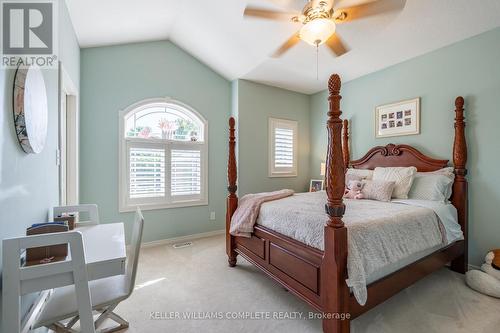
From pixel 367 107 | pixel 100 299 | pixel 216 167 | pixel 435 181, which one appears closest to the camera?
pixel 100 299

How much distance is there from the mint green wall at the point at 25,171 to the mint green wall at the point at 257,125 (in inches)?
101

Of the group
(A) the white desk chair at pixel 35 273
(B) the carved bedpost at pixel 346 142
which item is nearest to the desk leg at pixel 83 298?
(A) the white desk chair at pixel 35 273

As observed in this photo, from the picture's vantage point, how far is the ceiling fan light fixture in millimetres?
1871

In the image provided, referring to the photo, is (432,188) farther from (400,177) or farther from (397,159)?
(397,159)

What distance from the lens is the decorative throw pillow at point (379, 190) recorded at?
284cm

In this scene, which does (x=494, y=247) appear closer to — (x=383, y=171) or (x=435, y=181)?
(x=435, y=181)

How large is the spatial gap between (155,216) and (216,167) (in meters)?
1.32

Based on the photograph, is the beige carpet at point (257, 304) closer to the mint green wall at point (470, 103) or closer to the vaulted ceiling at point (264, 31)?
the mint green wall at point (470, 103)

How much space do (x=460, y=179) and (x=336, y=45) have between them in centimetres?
215

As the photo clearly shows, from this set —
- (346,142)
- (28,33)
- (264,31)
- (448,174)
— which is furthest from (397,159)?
(28,33)

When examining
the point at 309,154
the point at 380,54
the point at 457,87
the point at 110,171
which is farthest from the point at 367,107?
the point at 110,171

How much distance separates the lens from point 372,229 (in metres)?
1.77

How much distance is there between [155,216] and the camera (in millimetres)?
3637

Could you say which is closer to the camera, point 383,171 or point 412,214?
point 412,214
